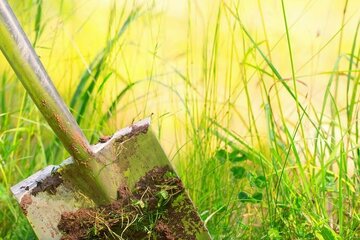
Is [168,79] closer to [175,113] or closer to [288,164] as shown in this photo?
[175,113]

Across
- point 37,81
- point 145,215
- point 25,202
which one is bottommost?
point 145,215

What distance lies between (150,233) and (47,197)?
31cm

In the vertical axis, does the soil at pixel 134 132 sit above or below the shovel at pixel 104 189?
above

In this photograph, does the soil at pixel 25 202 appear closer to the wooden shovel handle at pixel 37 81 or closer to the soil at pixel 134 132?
the wooden shovel handle at pixel 37 81

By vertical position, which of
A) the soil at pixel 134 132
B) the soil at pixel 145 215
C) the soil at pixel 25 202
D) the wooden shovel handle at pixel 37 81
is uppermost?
the wooden shovel handle at pixel 37 81

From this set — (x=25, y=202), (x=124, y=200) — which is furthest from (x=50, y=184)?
(x=124, y=200)

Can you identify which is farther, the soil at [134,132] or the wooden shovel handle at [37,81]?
the soil at [134,132]

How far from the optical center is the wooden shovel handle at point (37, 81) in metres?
2.23

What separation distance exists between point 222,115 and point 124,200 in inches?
Result: 22.6

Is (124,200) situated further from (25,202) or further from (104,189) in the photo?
(25,202)

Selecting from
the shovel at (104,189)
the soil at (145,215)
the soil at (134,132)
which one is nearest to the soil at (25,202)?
the shovel at (104,189)

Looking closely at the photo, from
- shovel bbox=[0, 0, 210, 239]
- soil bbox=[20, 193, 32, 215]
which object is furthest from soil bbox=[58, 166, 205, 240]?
soil bbox=[20, 193, 32, 215]

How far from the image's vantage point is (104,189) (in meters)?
2.37

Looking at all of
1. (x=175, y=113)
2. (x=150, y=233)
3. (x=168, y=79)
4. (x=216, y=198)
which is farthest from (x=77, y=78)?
(x=150, y=233)
